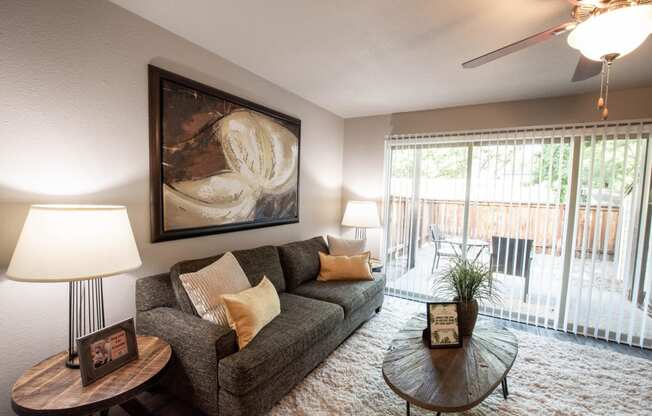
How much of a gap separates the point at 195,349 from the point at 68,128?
1409 millimetres

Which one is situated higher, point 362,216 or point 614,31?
point 614,31

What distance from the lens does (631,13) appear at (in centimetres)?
109

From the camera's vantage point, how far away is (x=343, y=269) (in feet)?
9.86

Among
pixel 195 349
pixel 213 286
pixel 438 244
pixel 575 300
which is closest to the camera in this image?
pixel 195 349

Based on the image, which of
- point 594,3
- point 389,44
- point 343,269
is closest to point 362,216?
point 343,269

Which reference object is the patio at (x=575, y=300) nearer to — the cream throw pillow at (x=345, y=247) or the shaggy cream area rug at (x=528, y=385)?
the shaggy cream area rug at (x=528, y=385)

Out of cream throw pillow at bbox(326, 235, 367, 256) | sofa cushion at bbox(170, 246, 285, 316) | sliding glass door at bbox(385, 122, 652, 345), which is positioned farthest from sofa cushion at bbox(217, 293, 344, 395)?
sliding glass door at bbox(385, 122, 652, 345)

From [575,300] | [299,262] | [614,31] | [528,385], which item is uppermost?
[614,31]

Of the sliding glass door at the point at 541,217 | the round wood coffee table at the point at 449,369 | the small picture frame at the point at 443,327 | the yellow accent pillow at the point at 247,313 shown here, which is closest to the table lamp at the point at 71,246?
the yellow accent pillow at the point at 247,313

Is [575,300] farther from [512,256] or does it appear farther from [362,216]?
[362,216]

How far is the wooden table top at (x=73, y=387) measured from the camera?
3.71ft

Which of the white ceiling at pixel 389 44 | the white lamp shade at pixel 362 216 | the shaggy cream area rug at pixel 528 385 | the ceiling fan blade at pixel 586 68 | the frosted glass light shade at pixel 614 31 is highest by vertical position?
the white ceiling at pixel 389 44

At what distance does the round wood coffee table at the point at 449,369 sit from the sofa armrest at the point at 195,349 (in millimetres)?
919

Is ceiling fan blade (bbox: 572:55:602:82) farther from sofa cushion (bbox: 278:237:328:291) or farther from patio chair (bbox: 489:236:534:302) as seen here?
sofa cushion (bbox: 278:237:328:291)
